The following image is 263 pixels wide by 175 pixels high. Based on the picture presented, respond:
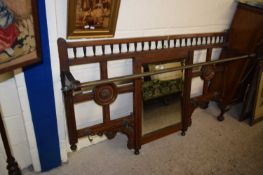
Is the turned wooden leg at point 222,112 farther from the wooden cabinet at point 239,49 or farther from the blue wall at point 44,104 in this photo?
the blue wall at point 44,104

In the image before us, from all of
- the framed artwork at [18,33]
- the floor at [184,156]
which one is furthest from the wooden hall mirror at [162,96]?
the framed artwork at [18,33]

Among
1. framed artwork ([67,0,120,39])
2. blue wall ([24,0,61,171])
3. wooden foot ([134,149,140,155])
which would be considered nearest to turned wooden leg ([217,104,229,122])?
wooden foot ([134,149,140,155])

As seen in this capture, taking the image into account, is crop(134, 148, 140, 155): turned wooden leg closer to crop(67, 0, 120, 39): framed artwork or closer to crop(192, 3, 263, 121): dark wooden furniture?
crop(192, 3, 263, 121): dark wooden furniture

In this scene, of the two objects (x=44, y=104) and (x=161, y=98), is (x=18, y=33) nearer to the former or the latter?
(x=44, y=104)

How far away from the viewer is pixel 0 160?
1358 mm

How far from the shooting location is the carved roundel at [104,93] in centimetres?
142

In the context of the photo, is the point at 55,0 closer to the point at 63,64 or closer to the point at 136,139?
the point at 63,64

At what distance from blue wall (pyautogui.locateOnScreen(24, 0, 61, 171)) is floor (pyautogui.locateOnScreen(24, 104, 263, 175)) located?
0.13 metres

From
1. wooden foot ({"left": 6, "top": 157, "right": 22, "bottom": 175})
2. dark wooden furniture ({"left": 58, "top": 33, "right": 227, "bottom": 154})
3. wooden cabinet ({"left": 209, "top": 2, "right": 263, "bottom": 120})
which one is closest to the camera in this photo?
wooden foot ({"left": 6, "top": 157, "right": 22, "bottom": 175})

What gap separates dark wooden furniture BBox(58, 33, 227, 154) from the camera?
1.32 meters

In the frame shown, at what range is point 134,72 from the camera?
1521mm

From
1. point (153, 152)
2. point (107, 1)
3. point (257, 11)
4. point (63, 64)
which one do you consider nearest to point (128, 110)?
point (153, 152)

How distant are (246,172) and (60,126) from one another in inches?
52.0

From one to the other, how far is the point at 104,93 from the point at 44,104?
0.37 meters
